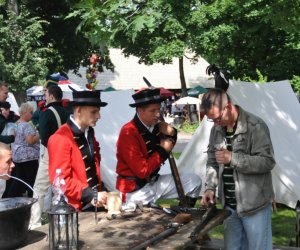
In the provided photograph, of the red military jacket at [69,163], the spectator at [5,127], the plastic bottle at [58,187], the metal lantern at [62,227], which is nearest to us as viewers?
the metal lantern at [62,227]

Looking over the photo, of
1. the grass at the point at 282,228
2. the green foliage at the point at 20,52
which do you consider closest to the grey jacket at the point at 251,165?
the grass at the point at 282,228

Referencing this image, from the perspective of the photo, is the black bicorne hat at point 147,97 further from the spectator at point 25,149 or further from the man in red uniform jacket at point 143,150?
the spectator at point 25,149

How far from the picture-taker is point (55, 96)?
18.5 ft

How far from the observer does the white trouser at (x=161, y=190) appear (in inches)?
→ 152

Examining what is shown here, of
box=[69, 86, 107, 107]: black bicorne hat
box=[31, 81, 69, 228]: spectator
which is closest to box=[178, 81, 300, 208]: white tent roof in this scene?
box=[31, 81, 69, 228]: spectator

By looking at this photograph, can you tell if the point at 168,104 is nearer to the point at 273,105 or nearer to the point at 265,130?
the point at 273,105

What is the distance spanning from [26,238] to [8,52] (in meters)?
18.4

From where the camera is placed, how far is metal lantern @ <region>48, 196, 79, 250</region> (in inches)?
109

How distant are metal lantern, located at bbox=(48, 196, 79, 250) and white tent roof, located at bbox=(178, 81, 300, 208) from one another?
13.8 ft

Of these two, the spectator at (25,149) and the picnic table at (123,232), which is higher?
the spectator at (25,149)

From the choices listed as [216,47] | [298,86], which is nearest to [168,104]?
[216,47]

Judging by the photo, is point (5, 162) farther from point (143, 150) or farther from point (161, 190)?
point (161, 190)

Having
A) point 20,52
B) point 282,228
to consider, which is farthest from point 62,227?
→ point 20,52

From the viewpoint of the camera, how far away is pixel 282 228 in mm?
6277
